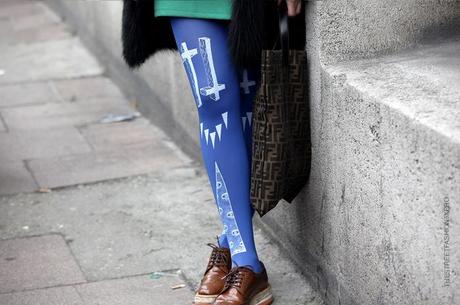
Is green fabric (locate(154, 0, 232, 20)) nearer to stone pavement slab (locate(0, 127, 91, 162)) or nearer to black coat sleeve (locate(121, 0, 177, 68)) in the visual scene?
black coat sleeve (locate(121, 0, 177, 68))

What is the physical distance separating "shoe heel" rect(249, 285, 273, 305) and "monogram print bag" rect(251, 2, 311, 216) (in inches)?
14.6

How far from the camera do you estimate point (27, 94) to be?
683cm

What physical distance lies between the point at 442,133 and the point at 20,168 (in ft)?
10.9

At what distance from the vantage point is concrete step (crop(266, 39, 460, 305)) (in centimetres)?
255

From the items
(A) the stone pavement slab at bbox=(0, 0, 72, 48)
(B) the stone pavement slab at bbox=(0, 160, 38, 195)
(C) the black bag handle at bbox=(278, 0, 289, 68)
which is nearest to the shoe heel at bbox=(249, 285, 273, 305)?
(C) the black bag handle at bbox=(278, 0, 289, 68)

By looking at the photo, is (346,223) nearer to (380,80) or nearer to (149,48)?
(380,80)

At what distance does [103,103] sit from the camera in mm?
6562

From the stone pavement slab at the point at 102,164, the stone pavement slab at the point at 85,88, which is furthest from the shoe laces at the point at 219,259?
the stone pavement slab at the point at 85,88

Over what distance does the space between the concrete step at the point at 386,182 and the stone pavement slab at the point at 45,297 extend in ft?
3.04

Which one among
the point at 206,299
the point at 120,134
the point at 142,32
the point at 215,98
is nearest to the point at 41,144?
the point at 120,134

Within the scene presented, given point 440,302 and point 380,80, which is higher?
point 380,80

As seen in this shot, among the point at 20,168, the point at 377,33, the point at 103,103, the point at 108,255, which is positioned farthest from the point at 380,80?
the point at 103,103

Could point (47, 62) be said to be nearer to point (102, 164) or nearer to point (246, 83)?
point (102, 164)

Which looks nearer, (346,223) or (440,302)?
(440,302)
